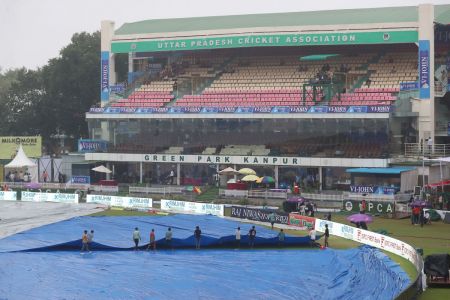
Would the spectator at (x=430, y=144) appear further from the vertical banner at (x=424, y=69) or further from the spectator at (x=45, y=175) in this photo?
the spectator at (x=45, y=175)

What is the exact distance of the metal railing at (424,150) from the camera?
226 ft

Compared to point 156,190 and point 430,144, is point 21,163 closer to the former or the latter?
point 156,190

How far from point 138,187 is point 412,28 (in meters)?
26.8

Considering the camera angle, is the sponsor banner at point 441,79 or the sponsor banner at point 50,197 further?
the sponsor banner at point 441,79

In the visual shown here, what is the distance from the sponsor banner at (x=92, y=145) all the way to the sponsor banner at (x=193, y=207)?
19.3m

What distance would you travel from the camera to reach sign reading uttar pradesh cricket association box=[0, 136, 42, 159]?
287 ft

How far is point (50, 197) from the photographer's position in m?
68.9

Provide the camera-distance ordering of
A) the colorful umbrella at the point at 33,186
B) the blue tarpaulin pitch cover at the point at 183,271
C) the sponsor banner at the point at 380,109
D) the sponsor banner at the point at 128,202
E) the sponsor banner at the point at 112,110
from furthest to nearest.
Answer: the sponsor banner at the point at 112,110 < the colorful umbrella at the point at 33,186 < the sponsor banner at the point at 380,109 < the sponsor banner at the point at 128,202 < the blue tarpaulin pitch cover at the point at 183,271

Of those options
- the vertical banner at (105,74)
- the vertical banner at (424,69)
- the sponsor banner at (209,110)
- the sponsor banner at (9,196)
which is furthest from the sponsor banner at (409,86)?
the sponsor banner at (9,196)

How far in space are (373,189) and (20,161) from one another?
35996 millimetres

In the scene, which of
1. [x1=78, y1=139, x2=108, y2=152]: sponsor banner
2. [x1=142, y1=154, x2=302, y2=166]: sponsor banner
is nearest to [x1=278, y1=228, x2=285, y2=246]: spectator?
[x1=142, y1=154, x2=302, y2=166]: sponsor banner

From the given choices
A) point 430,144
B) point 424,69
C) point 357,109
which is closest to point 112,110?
point 357,109

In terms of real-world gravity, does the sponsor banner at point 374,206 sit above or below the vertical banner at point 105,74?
below

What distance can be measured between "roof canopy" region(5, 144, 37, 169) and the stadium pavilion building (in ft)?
20.8
